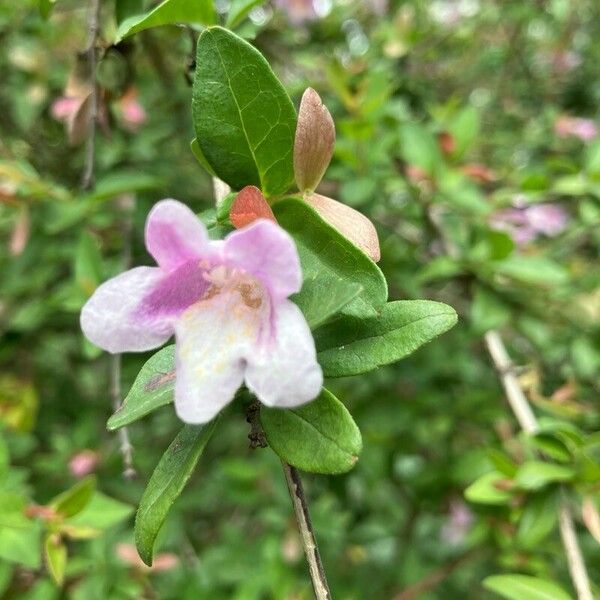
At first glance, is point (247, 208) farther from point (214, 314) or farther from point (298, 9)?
point (298, 9)

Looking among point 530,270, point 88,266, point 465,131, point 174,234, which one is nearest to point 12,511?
Result: point 88,266

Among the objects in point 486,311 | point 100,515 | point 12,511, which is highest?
point 486,311

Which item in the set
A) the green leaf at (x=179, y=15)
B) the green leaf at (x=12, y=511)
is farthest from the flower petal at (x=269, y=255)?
the green leaf at (x=12, y=511)

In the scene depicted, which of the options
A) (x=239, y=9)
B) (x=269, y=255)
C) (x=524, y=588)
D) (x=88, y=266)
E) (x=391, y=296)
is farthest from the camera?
(x=391, y=296)

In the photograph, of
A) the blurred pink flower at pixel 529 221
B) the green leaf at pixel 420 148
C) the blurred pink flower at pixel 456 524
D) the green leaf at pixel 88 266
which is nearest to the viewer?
the green leaf at pixel 88 266

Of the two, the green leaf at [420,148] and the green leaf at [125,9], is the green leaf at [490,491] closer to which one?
the green leaf at [420,148]

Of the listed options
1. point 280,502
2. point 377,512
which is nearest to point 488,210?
point 280,502

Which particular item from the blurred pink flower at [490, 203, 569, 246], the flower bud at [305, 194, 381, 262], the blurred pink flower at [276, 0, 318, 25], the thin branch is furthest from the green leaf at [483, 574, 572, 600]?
the blurred pink flower at [276, 0, 318, 25]
